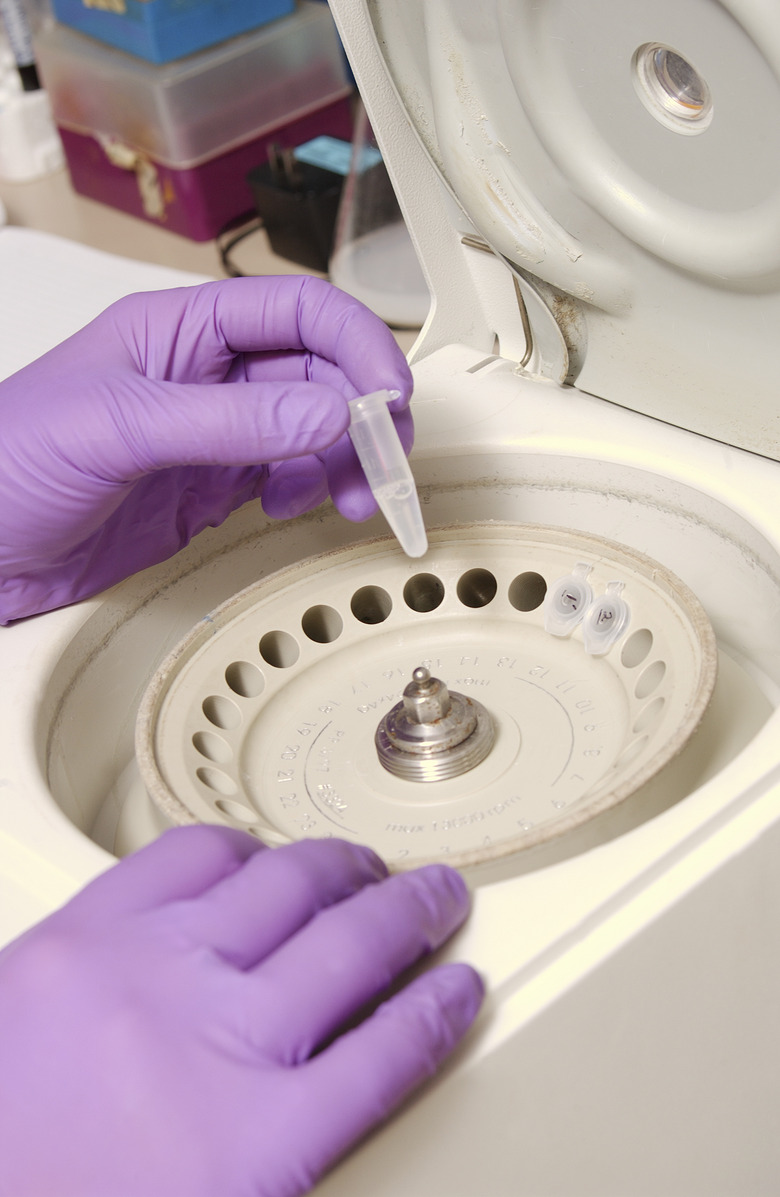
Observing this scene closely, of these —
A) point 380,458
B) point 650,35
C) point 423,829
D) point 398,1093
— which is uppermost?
point 650,35

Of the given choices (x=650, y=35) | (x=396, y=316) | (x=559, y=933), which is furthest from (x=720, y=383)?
(x=396, y=316)

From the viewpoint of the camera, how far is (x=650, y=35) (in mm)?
786

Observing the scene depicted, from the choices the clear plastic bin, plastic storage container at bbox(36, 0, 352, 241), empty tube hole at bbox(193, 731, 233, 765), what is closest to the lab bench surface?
plastic storage container at bbox(36, 0, 352, 241)

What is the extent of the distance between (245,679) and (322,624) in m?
0.10

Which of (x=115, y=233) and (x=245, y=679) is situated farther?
(x=115, y=233)

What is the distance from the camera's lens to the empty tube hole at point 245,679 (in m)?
1.03

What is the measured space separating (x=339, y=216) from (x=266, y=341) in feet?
2.81

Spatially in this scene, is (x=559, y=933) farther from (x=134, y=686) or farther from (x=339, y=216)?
(x=339, y=216)

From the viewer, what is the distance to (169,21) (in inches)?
73.4

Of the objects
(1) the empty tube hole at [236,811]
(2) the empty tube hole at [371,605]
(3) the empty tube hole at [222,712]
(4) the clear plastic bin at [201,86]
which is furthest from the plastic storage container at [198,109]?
(1) the empty tube hole at [236,811]

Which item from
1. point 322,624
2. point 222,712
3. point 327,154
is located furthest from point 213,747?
point 327,154

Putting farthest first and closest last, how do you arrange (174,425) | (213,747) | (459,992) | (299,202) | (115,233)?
(115,233) < (299,202) < (213,747) < (174,425) < (459,992)

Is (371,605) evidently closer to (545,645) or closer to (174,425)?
(545,645)

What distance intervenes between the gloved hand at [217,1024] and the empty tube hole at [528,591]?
49 cm
